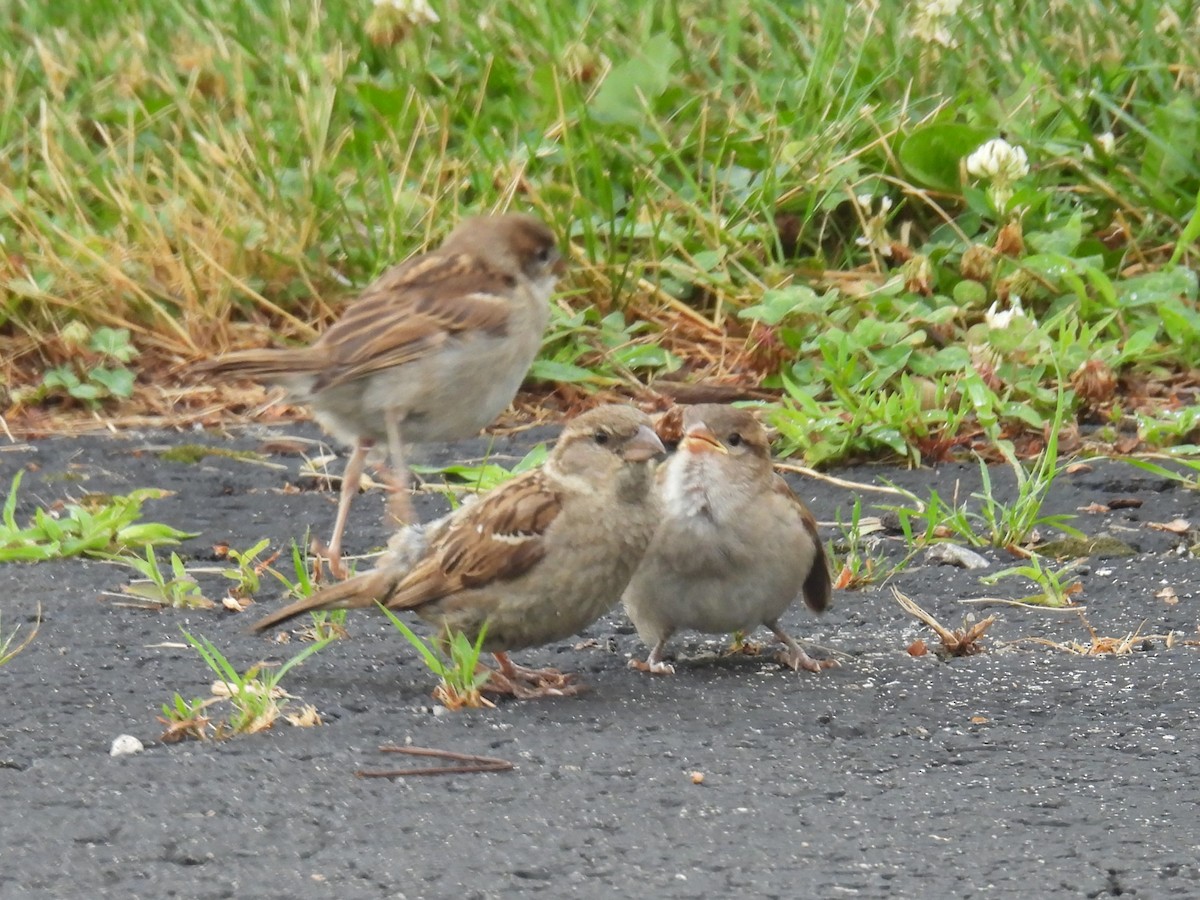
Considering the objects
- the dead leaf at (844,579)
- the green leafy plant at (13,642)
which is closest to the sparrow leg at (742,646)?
the dead leaf at (844,579)

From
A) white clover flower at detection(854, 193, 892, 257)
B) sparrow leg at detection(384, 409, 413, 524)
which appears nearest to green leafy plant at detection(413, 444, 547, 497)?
sparrow leg at detection(384, 409, 413, 524)

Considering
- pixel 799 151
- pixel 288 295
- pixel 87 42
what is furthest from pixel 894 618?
pixel 87 42

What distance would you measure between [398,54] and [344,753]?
6273 millimetres

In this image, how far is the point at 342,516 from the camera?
584 cm

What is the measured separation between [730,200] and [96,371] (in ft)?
9.18

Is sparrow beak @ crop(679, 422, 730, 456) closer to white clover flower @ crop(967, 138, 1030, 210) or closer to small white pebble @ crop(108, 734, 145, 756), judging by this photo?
small white pebble @ crop(108, 734, 145, 756)

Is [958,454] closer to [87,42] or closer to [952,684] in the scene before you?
[952,684]

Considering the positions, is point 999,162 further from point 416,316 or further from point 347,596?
point 347,596

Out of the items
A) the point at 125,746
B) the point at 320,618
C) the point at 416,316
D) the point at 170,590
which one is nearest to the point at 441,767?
the point at 125,746

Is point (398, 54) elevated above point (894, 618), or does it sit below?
above

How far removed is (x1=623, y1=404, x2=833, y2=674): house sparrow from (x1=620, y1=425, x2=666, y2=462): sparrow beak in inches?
5.9

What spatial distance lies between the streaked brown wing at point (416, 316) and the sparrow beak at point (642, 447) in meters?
1.55

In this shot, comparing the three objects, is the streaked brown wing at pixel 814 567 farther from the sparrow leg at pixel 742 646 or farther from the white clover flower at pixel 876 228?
the white clover flower at pixel 876 228

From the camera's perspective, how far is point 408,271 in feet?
20.9
